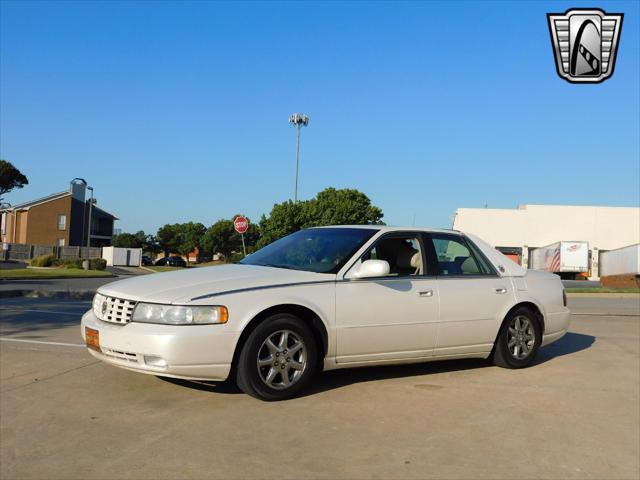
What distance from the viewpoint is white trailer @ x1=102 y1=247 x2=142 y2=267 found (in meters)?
54.8

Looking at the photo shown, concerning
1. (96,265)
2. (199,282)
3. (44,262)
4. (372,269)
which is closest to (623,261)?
(96,265)

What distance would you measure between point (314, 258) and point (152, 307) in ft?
5.26

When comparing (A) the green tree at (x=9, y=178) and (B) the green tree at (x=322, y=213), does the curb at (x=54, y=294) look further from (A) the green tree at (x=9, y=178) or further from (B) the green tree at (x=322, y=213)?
(A) the green tree at (x=9, y=178)

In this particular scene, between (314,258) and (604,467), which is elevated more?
(314,258)

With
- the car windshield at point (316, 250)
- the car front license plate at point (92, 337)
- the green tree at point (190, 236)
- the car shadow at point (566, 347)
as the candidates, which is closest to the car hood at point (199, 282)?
the car windshield at point (316, 250)

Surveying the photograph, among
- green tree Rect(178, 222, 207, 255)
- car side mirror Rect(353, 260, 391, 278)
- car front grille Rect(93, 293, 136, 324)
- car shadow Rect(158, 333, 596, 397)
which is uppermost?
green tree Rect(178, 222, 207, 255)

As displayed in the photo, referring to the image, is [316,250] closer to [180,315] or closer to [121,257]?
[180,315]

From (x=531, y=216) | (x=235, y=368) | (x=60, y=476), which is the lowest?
(x=60, y=476)

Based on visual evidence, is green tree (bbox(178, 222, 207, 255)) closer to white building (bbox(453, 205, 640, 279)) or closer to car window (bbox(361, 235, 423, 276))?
white building (bbox(453, 205, 640, 279))

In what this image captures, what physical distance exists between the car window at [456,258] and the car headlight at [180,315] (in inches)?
92.2

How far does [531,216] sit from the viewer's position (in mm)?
67250

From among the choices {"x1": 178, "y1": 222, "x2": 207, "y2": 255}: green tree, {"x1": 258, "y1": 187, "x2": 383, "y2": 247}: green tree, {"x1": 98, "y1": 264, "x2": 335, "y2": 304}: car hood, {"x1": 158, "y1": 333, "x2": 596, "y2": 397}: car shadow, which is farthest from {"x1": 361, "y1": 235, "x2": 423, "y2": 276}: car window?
{"x1": 178, "y1": 222, "x2": 207, "y2": 255}: green tree

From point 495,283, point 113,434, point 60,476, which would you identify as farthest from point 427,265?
point 60,476

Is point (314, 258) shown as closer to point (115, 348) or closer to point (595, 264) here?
point (115, 348)
